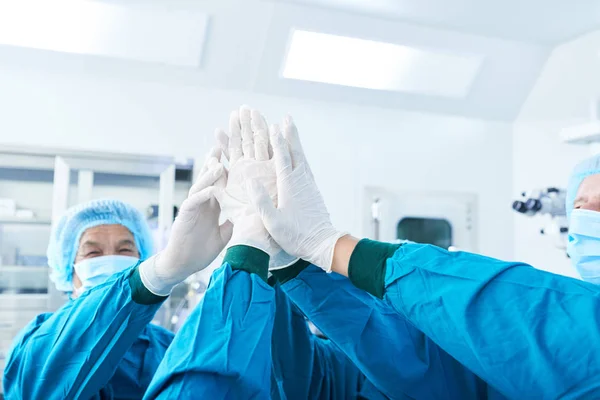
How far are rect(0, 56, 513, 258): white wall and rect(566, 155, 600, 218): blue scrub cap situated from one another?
7.40 feet

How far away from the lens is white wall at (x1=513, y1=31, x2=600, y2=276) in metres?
3.37

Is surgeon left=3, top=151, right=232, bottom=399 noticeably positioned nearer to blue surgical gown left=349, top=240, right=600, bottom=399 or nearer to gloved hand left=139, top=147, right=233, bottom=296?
gloved hand left=139, top=147, right=233, bottom=296

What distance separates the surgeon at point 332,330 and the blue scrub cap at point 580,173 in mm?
437

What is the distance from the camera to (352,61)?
3.44 m

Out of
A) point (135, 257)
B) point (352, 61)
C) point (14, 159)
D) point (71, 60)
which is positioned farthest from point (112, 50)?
point (135, 257)

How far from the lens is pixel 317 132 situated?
3496 millimetres

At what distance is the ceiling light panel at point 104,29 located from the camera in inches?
113

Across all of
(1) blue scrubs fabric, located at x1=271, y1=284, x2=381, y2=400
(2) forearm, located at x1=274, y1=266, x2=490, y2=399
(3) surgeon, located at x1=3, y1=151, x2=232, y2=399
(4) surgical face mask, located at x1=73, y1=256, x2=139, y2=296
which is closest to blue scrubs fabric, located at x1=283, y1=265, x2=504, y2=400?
(2) forearm, located at x1=274, y1=266, x2=490, y2=399

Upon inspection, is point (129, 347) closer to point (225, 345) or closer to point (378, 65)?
→ point (225, 345)

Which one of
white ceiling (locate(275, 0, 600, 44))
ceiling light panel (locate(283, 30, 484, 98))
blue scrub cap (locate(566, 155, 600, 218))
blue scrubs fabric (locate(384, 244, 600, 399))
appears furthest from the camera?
ceiling light panel (locate(283, 30, 484, 98))

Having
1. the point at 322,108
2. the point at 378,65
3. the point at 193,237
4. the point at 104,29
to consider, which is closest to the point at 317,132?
the point at 322,108

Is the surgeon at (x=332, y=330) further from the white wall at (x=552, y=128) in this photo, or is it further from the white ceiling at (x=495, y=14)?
the white wall at (x=552, y=128)

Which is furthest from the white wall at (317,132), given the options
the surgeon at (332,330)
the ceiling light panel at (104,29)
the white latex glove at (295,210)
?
the white latex glove at (295,210)

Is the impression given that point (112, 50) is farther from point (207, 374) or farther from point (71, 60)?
point (207, 374)
